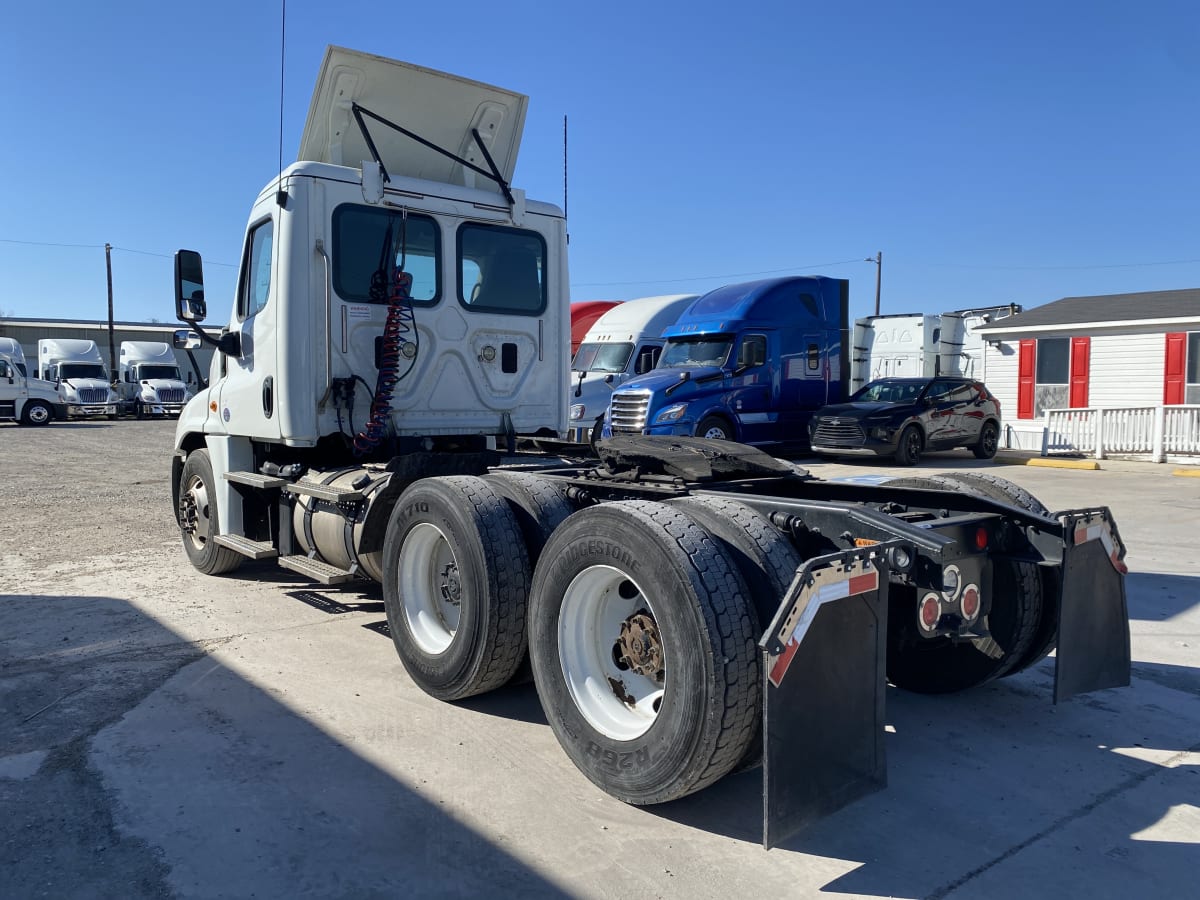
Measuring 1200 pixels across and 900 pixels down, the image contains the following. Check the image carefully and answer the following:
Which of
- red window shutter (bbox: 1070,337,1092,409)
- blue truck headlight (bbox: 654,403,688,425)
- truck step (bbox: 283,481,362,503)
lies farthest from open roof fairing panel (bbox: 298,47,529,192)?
red window shutter (bbox: 1070,337,1092,409)

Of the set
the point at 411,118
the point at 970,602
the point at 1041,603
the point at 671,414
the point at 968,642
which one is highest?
the point at 411,118

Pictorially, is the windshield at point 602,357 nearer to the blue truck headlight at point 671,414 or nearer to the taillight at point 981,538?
the blue truck headlight at point 671,414

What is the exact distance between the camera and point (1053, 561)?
3.83 meters

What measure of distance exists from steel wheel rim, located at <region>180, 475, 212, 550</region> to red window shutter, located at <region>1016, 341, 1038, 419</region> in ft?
67.3

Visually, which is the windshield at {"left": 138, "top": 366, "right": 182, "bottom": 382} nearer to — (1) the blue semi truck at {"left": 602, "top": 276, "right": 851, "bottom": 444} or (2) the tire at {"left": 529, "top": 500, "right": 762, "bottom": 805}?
(1) the blue semi truck at {"left": 602, "top": 276, "right": 851, "bottom": 444}

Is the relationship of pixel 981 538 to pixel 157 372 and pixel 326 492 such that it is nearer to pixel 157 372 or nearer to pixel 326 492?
pixel 326 492

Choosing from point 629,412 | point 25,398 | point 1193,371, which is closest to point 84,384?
point 25,398

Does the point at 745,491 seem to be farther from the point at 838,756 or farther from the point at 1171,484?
the point at 1171,484

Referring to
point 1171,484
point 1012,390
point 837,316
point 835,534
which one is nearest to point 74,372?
point 837,316

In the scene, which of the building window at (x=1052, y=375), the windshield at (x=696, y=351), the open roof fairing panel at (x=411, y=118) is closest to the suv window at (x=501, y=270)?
the open roof fairing panel at (x=411, y=118)

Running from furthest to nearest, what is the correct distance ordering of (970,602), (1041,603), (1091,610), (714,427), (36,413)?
1. (36,413)
2. (714,427)
3. (1041,603)
4. (1091,610)
5. (970,602)

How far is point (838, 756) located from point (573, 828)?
1.02m

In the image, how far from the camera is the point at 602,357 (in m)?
20.2

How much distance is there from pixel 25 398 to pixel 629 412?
24.1 m
